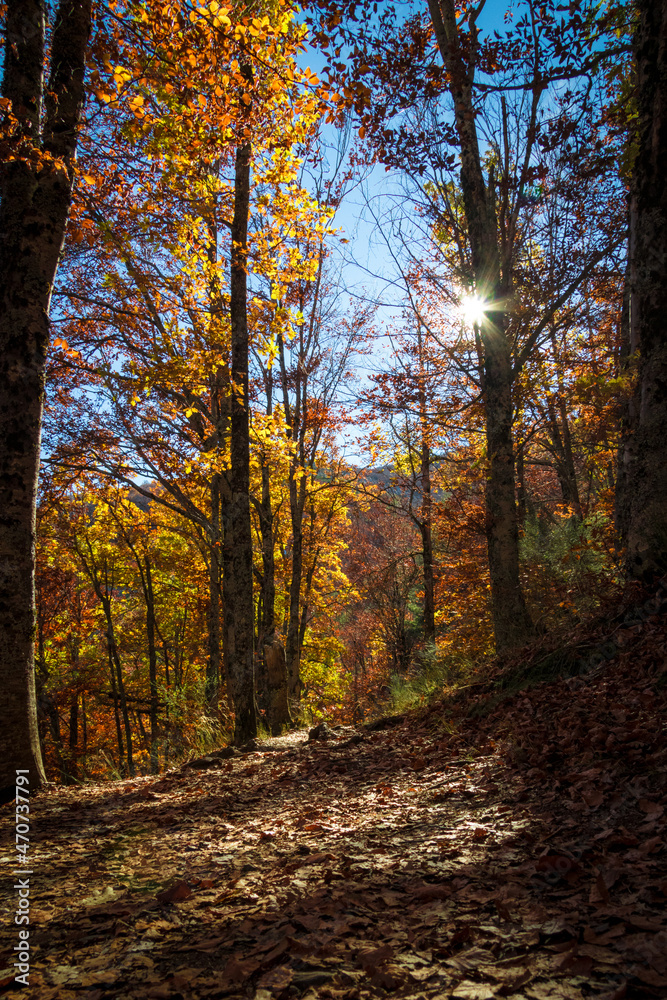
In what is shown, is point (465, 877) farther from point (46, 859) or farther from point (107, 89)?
point (107, 89)

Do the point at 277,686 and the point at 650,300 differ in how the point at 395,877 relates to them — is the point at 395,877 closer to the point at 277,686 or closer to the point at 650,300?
the point at 650,300

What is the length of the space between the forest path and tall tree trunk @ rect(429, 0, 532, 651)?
103 inches

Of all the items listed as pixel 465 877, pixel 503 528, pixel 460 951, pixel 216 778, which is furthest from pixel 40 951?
pixel 503 528

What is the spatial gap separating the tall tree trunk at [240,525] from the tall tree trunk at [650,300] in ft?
15.9

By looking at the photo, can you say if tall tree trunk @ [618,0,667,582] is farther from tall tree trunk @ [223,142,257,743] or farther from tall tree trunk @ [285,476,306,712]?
tall tree trunk @ [285,476,306,712]

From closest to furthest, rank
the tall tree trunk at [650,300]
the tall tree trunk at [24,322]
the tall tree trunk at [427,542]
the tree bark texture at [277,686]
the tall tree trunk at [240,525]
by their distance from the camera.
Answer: the tall tree trunk at [24,322], the tall tree trunk at [650,300], the tall tree trunk at [240,525], the tree bark texture at [277,686], the tall tree trunk at [427,542]

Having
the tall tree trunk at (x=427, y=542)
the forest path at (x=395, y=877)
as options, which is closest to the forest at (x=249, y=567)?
the forest path at (x=395, y=877)

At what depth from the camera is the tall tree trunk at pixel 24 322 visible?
4492mm

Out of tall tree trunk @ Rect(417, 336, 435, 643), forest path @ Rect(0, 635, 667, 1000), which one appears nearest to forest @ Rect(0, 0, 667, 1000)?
forest path @ Rect(0, 635, 667, 1000)

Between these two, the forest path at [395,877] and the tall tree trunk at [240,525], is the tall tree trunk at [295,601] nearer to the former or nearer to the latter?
the tall tree trunk at [240,525]

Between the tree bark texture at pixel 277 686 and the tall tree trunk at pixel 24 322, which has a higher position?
the tall tree trunk at pixel 24 322

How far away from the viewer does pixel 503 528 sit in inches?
288

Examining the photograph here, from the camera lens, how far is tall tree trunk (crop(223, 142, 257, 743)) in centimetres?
743

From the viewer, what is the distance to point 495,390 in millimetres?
7449
